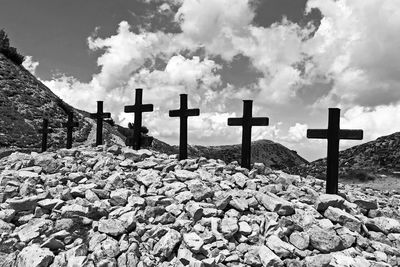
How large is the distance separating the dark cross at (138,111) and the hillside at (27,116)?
1653 cm

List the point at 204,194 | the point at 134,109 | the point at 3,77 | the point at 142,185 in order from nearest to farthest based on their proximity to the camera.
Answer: the point at 204,194, the point at 142,185, the point at 134,109, the point at 3,77

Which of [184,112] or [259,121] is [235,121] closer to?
[259,121]

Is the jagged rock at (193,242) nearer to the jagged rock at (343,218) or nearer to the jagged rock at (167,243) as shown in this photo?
the jagged rock at (167,243)

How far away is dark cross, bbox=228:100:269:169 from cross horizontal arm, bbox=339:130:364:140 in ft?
7.63

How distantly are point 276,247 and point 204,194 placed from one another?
7.18ft

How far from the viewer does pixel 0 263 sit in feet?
24.1

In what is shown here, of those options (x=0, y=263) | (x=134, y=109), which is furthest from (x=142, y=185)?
(x=134, y=109)

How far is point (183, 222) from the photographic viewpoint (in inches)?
306

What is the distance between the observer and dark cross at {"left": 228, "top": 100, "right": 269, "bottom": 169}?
38.9 ft

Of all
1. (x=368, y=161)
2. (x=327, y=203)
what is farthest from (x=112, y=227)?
(x=368, y=161)

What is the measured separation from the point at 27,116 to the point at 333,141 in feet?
101

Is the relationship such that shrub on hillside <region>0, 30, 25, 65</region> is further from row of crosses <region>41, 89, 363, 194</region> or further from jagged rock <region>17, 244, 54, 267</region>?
jagged rock <region>17, 244, 54, 267</region>

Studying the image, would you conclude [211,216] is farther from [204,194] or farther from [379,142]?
[379,142]

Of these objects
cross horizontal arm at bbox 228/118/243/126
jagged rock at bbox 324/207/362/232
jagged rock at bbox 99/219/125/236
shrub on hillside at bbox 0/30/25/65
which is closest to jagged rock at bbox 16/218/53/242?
jagged rock at bbox 99/219/125/236
